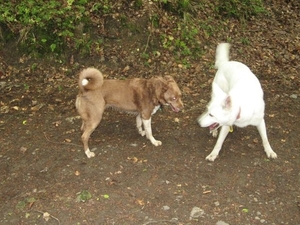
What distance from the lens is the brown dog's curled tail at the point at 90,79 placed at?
15.4 ft

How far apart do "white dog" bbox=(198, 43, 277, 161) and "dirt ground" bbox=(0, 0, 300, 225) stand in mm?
425

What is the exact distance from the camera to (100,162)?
16.7 feet

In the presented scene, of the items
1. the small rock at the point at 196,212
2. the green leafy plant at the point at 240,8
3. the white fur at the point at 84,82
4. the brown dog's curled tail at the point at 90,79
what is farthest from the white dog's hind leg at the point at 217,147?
the green leafy plant at the point at 240,8

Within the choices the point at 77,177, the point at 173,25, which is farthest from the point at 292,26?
the point at 77,177

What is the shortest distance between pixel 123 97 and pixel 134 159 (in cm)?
86

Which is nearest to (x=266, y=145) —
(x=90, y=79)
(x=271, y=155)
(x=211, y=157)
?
(x=271, y=155)

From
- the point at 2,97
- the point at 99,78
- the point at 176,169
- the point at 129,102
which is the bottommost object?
the point at 2,97

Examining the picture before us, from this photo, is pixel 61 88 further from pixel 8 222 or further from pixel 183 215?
pixel 183 215

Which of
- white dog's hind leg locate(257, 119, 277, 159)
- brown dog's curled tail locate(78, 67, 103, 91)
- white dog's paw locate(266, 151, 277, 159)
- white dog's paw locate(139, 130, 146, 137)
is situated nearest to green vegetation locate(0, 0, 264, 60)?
white dog's paw locate(139, 130, 146, 137)

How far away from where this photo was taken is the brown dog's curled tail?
15.4 ft

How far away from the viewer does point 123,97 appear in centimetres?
513

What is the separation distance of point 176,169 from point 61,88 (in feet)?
9.84

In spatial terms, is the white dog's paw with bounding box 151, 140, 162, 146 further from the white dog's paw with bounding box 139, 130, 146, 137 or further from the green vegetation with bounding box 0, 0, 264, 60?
the green vegetation with bounding box 0, 0, 264, 60

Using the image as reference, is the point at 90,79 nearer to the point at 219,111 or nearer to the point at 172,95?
the point at 172,95
